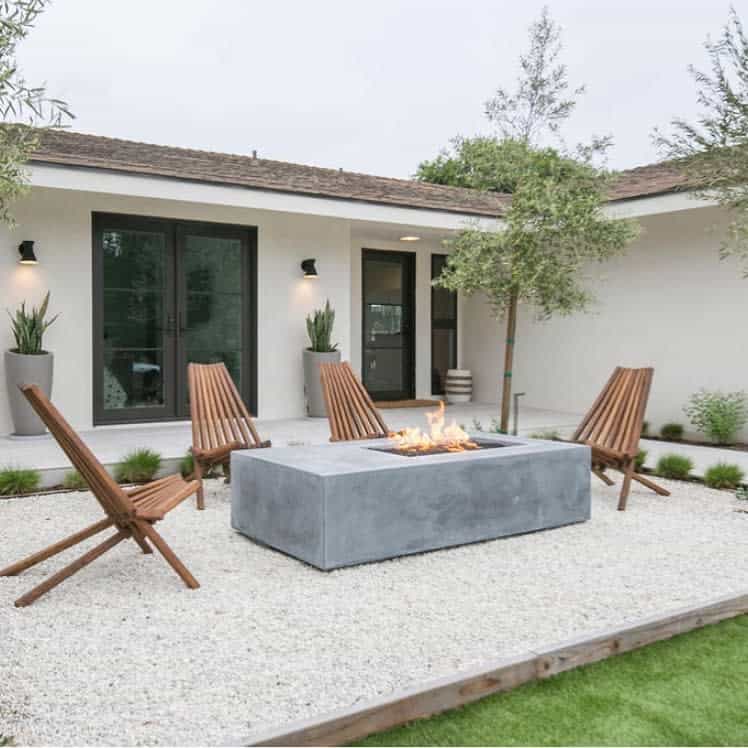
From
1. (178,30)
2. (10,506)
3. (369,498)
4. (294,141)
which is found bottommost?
(10,506)

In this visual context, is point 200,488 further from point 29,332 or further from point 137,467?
point 29,332

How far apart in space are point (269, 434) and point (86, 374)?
2.19 meters

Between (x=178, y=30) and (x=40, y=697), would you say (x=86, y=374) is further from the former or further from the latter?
(x=178, y=30)

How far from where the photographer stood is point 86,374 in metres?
8.31

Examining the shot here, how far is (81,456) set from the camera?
3482 millimetres

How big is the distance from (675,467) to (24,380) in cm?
629

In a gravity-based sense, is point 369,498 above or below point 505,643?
above

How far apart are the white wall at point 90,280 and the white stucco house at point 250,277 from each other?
0.05 ft

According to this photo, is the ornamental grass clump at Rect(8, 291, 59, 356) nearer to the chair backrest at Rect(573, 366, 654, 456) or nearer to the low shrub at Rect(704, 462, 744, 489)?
the chair backrest at Rect(573, 366, 654, 456)


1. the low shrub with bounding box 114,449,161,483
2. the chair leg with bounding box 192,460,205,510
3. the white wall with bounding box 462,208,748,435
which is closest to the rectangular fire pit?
the chair leg with bounding box 192,460,205,510

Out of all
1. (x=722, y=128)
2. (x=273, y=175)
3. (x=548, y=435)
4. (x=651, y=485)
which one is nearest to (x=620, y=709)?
(x=651, y=485)

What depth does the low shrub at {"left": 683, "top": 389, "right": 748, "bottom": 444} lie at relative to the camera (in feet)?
27.0

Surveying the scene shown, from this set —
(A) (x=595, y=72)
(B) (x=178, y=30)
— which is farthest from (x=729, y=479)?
(A) (x=595, y=72)

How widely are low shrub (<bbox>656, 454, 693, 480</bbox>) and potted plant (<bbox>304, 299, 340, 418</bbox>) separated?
14.1ft
